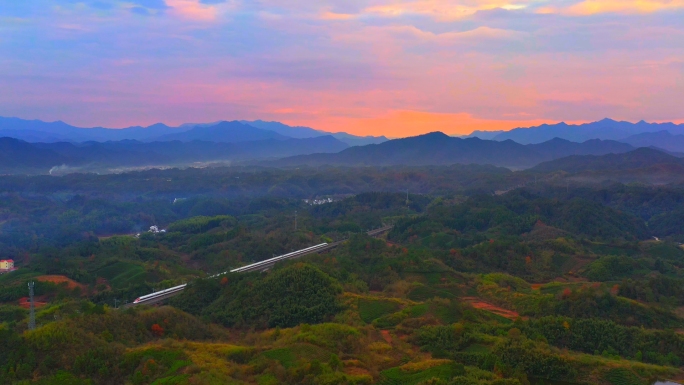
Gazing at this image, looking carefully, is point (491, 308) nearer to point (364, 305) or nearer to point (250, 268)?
point (364, 305)

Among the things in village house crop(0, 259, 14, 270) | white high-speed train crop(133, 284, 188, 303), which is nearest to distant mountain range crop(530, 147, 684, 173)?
white high-speed train crop(133, 284, 188, 303)

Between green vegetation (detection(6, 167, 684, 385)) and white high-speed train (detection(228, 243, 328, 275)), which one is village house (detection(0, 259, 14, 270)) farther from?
white high-speed train (detection(228, 243, 328, 275))

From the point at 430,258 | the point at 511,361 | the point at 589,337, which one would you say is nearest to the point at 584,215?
the point at 430,258

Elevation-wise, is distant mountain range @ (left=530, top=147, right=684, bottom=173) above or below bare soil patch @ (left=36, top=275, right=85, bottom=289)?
above

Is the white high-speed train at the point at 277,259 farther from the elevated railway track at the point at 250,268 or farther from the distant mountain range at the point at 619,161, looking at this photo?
the distant mountain range at the point at 619,161

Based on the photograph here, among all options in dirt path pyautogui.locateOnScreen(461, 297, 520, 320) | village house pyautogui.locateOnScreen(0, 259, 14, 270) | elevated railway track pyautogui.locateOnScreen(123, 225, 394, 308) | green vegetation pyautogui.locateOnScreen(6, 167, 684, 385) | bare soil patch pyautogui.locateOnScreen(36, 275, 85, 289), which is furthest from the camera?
village house pyautogui.locateOnScreen(0, 259, 14, 270)

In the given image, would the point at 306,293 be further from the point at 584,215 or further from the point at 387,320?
the point at 584,215

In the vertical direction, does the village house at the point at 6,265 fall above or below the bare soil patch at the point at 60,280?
below

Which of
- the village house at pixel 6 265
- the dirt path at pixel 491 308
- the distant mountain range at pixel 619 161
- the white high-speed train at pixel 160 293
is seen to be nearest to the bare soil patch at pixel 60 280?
the white high-speed train at pixel 160 293
